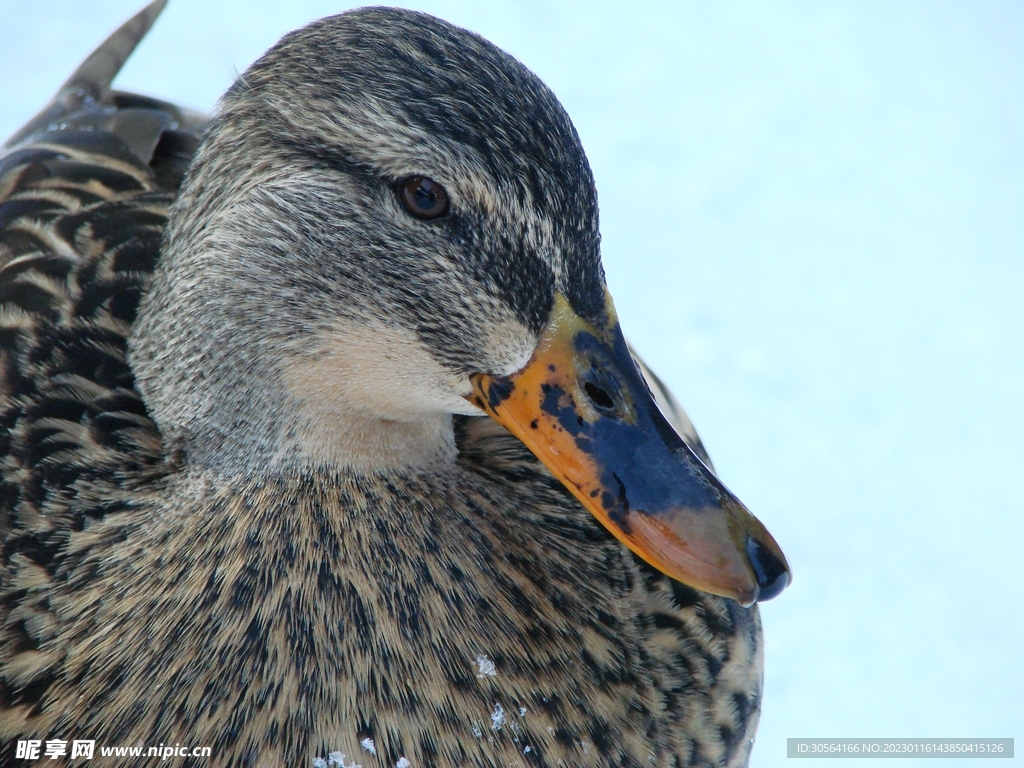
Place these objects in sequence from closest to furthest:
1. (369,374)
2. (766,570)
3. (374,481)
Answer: (766,570) < (369,374) < (374,481)

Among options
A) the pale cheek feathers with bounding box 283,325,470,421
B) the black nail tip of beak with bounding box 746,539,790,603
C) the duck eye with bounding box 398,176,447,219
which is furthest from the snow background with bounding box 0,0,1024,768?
the duck eye with bounding box 398,176,447,219

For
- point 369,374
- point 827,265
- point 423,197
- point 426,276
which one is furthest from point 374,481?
point 827,265

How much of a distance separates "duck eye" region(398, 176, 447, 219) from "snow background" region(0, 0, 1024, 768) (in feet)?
6.40

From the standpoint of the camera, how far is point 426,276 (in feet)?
5.14

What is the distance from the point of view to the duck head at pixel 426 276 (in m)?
1.51

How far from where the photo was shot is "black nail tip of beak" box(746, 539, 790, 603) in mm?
1498

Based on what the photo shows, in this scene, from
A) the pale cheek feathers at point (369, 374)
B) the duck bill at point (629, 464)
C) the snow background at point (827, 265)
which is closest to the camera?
the duck bill at point (629, 464)

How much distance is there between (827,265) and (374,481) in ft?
8.21

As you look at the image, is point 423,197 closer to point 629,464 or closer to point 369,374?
point 369,374

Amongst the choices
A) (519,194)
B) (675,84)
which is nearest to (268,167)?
(519,194)

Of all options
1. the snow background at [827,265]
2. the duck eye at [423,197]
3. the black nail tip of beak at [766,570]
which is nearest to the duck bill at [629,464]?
the black nail tip of beak at [766,570]

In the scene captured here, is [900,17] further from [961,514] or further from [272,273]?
[272,273]

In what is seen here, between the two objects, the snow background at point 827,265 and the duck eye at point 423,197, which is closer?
the duck eye at point 423,197

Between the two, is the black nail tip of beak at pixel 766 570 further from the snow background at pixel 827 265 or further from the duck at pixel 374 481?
the snow background at pixel 827 265
